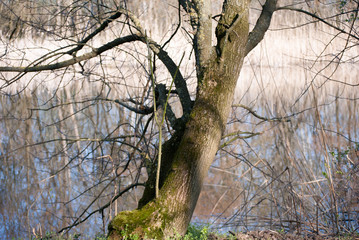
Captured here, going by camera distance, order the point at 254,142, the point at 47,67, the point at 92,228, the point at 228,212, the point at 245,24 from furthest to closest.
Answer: the point at 254,142, the point at 228,212, the point at 92,228, the point at 47,67, the point at 245,24

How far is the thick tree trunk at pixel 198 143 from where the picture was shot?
105 inches

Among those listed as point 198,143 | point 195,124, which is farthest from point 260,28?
point 198,143

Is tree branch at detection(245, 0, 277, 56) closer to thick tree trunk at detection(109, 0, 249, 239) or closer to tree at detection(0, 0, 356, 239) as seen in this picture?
tree at detection(0, 0, 356, 239)

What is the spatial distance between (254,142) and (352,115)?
12.2 feet

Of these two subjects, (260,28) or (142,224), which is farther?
(260,28)

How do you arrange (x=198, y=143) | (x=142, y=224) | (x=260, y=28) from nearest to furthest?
1. (x=142, y=224)
2. (x=198, y=143)
3. (x=260, y=28)

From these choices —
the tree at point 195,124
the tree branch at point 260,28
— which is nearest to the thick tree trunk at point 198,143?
the tree at point 195,124

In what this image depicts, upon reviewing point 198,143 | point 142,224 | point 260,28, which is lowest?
point 142,224

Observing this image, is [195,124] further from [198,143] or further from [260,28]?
[260,28]

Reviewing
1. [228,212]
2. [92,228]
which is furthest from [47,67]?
[228,212]

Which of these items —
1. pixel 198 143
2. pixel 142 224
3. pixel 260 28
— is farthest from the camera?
pixel 260 28

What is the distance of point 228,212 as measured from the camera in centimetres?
564

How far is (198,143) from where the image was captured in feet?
9.28

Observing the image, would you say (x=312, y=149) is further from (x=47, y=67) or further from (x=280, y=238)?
(x=47, y=67)
